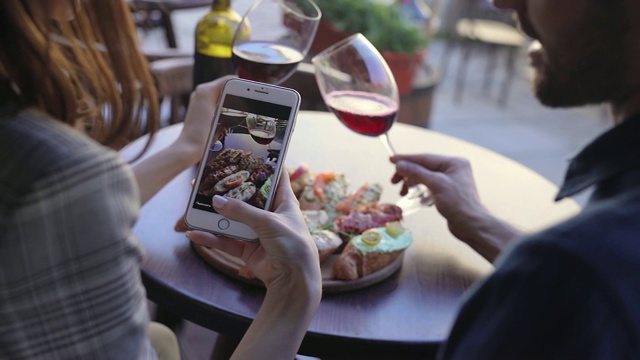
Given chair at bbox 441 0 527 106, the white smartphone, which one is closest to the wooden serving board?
the white smartphone

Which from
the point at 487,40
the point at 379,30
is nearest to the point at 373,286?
the point at 379,30

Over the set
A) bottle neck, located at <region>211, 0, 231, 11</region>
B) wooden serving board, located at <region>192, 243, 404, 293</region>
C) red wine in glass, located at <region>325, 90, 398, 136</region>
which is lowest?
wooden serving board, located at <region>192, 243, 404, 293</region>

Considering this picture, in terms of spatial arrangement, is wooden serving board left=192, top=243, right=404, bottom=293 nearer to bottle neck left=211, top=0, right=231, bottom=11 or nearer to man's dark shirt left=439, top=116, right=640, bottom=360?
man's dark shirt left=439, top=116, right=640, bottom=360

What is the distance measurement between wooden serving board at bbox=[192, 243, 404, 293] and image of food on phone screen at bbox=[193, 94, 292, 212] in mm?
123

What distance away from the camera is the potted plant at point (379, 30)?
2840 millimetres

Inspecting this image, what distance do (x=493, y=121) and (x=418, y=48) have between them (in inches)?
78.6

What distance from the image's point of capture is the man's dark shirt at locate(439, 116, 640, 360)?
615 mm

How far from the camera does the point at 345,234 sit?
4.02 feet

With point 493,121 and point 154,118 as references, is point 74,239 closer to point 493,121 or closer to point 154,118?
point 154,118

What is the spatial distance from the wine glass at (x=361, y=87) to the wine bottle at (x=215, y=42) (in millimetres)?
232

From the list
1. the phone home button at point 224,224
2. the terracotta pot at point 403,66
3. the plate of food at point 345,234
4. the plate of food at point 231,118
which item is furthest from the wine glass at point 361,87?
the terracotta pot at point 403,66

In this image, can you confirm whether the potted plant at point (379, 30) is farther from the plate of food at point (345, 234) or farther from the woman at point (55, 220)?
the woman at point (55, 220)

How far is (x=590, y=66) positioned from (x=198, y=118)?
0.73m

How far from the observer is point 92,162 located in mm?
697
